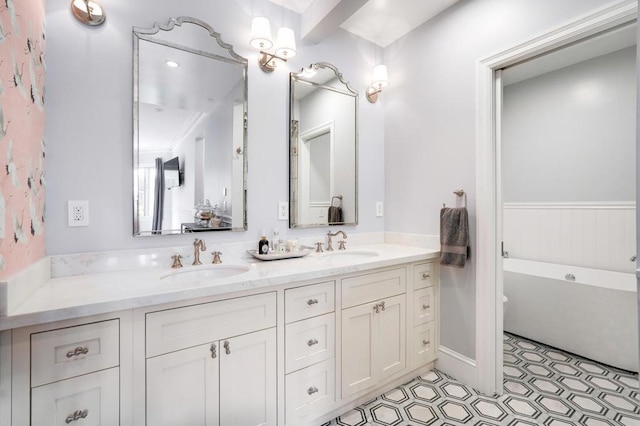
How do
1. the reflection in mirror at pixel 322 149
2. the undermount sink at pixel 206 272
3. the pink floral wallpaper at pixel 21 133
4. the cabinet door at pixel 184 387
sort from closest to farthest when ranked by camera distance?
the pink floral wallpaper at pixel 21 133
the cabinet door at pixel 184 387
the undermount sink at pixel 206 272
the reflection in mirror at pixel 322 149

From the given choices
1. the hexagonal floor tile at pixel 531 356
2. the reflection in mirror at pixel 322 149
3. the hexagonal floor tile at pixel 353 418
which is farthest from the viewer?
the hexagonal floor tile at pixel 531 356

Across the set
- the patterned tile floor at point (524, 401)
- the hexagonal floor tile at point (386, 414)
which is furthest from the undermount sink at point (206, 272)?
the hexagonal floor tile at point (386, 414)

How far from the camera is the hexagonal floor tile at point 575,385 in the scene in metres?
1.95

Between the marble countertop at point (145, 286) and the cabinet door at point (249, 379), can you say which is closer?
the marble countertop at point (145, 286)

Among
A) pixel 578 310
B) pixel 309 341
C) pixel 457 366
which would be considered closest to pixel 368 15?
pixel 309 341

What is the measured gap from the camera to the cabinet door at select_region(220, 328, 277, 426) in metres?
1.28

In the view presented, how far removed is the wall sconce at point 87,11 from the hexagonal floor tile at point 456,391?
9.39 ft

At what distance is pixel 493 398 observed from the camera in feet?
6.16

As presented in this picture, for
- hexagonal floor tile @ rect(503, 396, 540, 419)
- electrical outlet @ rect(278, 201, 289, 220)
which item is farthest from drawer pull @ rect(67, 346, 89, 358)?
hexagonal floor tile @ rect(503, 396, 540, 419)

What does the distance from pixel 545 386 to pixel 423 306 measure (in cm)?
93

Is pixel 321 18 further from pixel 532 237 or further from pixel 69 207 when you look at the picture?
pixel 532 237

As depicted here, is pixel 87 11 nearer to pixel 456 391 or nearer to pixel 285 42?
pixel 285 42

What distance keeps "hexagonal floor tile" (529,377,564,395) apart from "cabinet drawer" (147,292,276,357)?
1862mm

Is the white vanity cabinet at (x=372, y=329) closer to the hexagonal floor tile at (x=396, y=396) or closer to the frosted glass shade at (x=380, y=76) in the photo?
the hexagonal floor tile at (x=396, y=396)
